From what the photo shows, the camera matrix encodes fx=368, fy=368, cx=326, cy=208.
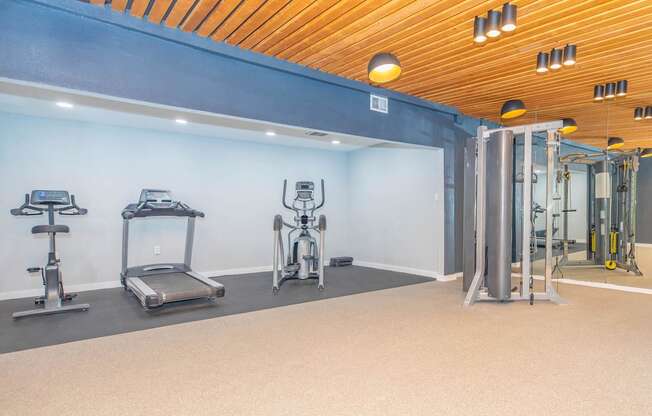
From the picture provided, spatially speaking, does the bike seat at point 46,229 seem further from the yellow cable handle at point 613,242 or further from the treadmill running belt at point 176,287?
the yellow cable handle at point 613,242

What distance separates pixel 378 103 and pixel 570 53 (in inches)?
88.5

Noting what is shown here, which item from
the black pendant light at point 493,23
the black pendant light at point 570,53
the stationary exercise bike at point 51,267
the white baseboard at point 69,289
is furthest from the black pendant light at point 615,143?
the white baseboard at point 69,289

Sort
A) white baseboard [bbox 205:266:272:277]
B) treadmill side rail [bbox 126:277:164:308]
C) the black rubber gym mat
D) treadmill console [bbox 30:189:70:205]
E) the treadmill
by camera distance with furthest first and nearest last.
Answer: white baseboard [bbox 205:266:272:277] → the treadmill → treadmill console [bbox 30:189:70:205] → treadmill side rail [bbox 126:277:164:308] → the black rubber gym mat

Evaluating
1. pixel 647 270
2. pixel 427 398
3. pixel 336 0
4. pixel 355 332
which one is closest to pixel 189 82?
pixel 336 0

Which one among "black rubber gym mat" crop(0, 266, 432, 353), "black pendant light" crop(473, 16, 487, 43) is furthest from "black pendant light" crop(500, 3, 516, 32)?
"black rubber gym mat" crop(0, 266, 432, 353)

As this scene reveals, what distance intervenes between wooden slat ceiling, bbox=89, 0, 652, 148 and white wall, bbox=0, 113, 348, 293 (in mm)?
2845

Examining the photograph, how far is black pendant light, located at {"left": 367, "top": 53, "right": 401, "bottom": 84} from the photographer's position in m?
3.55

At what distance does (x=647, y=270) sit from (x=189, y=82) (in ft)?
23.6

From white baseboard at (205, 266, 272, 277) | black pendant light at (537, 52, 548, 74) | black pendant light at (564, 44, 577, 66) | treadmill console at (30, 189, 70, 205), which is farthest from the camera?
white baseboard at (205, 266, 272, 277)

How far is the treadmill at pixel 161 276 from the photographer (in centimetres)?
428

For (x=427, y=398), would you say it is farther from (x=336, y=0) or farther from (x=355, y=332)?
(x=336, y=0)

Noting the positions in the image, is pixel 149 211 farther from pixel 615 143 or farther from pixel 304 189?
pixel 615 143

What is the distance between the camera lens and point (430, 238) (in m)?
6.30

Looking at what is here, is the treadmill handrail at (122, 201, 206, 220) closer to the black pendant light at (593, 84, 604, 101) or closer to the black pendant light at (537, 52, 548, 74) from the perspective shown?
the black pendant light at (537, 52, 548, 74)
